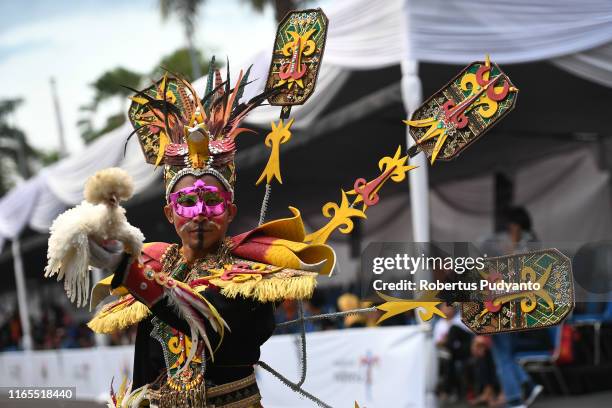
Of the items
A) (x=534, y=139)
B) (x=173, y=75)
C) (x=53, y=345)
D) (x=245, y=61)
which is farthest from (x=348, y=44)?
(x=53, y=345)

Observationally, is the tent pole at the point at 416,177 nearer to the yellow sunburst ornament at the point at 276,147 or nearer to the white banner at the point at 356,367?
the white banner at the point at 356,367

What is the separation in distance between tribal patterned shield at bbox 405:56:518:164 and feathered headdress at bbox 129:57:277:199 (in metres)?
0.71

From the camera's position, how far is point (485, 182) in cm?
1306

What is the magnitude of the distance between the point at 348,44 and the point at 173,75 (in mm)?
3075

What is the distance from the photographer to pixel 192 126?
3865mm

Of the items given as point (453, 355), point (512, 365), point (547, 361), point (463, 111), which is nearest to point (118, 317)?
point (463, 111)

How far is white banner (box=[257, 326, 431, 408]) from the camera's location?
669cm

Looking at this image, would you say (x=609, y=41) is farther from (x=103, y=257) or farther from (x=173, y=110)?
(x=103, y=257)

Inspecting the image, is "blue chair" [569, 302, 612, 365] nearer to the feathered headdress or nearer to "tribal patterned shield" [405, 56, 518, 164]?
"tribal patterned shield" [405, 56, 518, 164]

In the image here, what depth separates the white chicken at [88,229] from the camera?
9.41 feet

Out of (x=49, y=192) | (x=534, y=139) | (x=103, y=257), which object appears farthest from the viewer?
(x=49, y=192)

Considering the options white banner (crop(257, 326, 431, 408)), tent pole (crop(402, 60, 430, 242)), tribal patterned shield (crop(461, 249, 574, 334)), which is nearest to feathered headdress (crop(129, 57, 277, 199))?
tribal patterned shield (crop(461, 249, 574, 334))

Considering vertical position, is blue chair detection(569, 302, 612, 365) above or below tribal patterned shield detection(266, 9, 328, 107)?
below

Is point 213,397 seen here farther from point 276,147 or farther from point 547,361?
point 547,361
